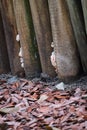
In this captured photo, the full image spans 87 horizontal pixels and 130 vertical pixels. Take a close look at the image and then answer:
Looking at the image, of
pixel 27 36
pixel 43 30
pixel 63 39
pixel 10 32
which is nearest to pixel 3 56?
Result: pixel 10 32

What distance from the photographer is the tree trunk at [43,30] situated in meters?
2.25

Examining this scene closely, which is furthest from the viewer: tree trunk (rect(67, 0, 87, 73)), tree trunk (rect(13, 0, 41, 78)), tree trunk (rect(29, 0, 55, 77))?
tree trunk (rect(13, 0, 41, 78))

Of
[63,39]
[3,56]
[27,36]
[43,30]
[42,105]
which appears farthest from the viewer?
[3,56]

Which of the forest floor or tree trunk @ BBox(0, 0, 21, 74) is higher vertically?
tree trunk @ BBox(0, 0, 21, 74)

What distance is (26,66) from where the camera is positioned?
97.4 inches

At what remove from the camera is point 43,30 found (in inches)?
89.7

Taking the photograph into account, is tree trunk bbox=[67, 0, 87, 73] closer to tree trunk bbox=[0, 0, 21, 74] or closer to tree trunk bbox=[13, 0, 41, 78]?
tree trunk bbox=[13, 0, 41, 78]

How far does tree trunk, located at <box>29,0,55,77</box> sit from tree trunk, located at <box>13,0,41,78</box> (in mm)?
92

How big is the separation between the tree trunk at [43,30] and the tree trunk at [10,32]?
262 mm

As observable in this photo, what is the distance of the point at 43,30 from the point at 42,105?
55cm

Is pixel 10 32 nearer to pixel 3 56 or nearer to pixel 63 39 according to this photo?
pixel 3 56

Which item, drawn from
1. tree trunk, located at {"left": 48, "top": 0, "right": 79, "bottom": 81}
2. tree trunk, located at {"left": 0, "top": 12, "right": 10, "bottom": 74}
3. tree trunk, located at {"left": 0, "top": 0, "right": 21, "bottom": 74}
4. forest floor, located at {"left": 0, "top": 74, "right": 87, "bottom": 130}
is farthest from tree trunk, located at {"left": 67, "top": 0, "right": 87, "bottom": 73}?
tree trunk, located at {"left": 0, "top": 12, "right": 10, "bottom": 74}

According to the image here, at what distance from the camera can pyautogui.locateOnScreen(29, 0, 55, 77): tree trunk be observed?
88.5 inches

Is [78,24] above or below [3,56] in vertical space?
above
